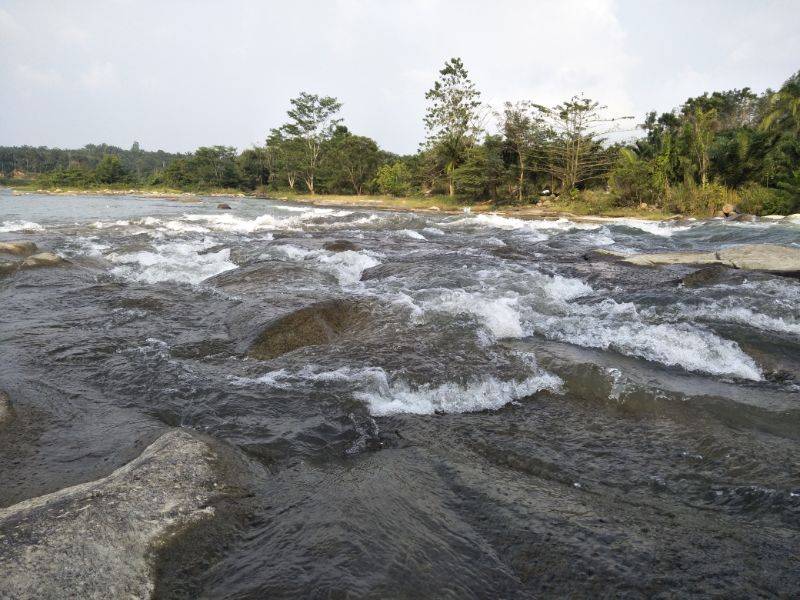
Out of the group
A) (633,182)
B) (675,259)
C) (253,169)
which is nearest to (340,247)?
(675,259)

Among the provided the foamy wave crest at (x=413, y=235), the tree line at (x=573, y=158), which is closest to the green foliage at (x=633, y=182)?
the tree line at (x=573, y=158)

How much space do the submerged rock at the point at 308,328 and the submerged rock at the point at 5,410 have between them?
1882 millimetres

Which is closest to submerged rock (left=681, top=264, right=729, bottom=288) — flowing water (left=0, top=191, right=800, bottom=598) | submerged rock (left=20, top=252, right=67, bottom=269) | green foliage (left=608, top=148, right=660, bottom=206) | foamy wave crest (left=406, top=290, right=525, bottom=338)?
flowing water (left=0, top=191, right=800, bottom=598)

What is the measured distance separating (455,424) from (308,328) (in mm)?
2285

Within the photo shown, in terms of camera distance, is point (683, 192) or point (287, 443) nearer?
point (287, 443)

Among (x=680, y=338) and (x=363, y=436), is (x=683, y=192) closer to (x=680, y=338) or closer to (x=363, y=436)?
(x=680, y=338)

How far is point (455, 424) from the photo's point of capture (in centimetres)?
351

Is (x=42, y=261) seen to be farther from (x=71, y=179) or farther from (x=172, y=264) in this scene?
(x=71, y=179)

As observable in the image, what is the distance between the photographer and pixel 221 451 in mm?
2863

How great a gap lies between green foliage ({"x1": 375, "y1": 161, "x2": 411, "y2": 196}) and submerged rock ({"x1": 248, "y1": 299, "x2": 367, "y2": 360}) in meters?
40.4

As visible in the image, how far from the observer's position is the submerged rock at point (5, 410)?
323 cm

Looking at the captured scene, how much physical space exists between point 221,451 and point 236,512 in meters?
0.54

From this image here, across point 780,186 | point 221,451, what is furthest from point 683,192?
point 221,451

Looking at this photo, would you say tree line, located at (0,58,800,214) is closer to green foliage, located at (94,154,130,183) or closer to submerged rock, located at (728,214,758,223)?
submerged rock, located at (728,214,758,223)
